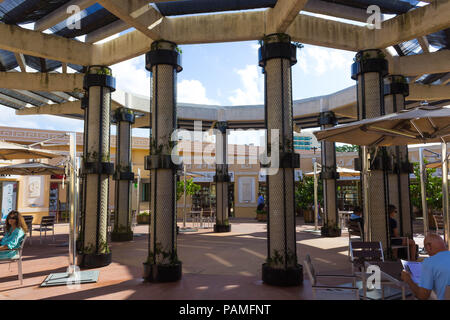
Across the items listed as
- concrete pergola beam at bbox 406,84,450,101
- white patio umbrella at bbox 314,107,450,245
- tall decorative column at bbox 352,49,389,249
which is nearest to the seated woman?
white patio umbrella at bbox 314,107,450,245

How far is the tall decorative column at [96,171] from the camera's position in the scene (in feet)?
23.3

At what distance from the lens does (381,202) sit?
Answer: 22.3 feet

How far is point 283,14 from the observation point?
217 inches

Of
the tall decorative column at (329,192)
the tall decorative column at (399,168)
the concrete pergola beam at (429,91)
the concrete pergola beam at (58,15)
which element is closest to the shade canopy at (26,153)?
the concrete pergola beam at (58,15)

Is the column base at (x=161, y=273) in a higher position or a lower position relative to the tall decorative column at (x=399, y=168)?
lower

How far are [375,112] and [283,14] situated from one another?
108 inches

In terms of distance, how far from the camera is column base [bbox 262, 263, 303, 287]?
5.41 meters

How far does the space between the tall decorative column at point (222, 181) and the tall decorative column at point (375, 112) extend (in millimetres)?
7589

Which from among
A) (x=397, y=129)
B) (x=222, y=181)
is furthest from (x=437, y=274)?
(x=222, y=181)

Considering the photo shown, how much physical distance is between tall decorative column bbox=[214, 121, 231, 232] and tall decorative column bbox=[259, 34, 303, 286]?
8126 mm

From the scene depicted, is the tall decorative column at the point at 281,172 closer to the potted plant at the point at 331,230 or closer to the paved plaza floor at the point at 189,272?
the paved plaza floor at the point at 189,272

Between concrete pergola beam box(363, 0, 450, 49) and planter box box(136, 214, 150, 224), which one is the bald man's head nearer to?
concrete pergola beam box(363, 0, 450, 49)

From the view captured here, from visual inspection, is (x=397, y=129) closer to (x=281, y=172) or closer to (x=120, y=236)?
(x=281, y=172)
